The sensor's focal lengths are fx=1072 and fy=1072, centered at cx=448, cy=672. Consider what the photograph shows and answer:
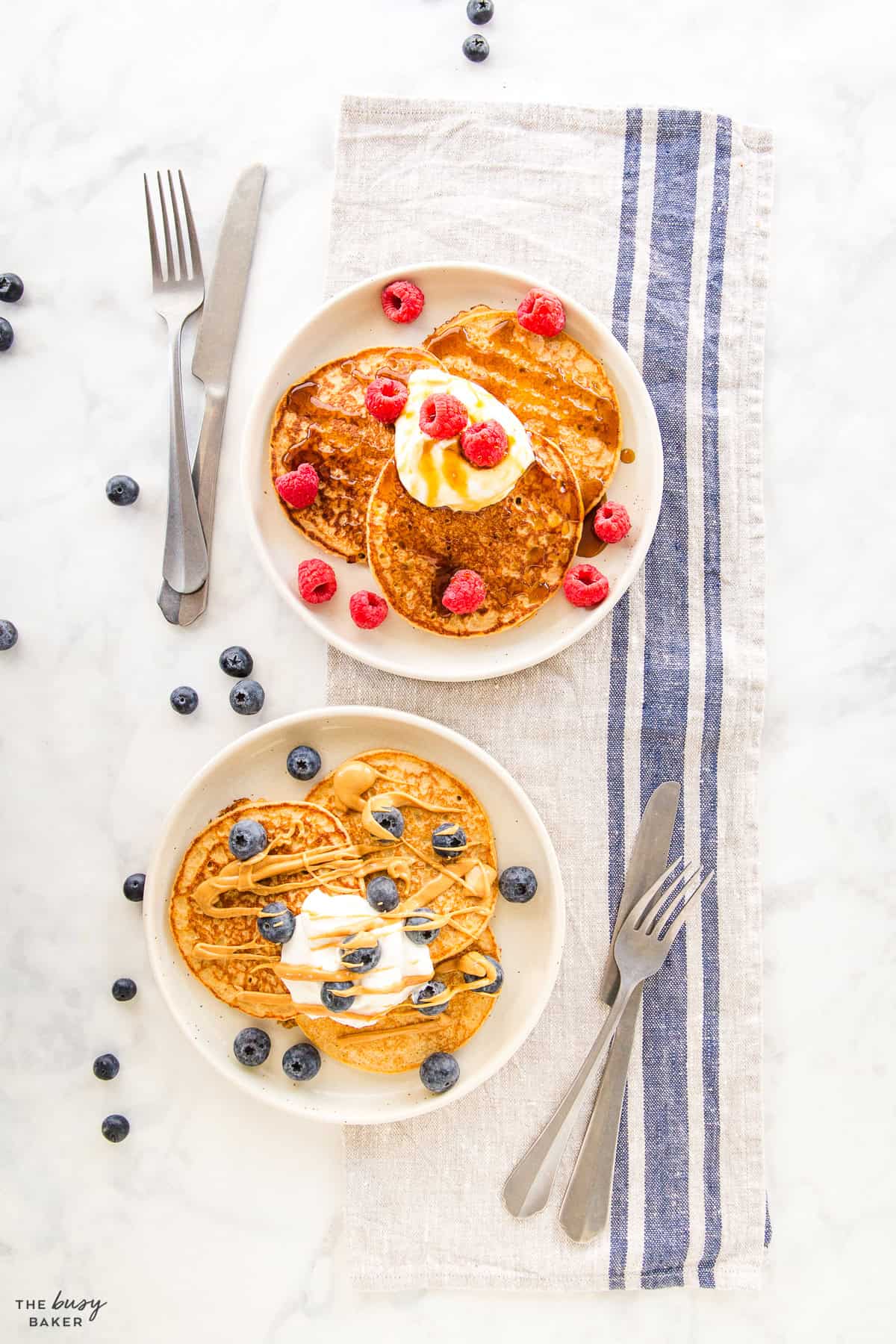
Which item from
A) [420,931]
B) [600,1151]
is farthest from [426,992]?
[600,1151]

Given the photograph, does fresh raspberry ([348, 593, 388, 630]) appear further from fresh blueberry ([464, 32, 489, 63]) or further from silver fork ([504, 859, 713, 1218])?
fresh blueberry ([464, 32, 489, 63])

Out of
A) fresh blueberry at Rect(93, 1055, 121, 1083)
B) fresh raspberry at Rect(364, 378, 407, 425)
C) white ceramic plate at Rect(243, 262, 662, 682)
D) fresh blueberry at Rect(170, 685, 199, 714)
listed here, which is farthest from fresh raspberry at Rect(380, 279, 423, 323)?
fresh blueberry at Rect(93, 1055, 121, 1083)

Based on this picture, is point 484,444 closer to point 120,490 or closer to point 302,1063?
point 120,490

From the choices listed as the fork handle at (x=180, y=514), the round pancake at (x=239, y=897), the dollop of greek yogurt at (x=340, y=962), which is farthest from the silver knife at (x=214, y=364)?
the dollop of greek yogurt at (x=340, y=962)

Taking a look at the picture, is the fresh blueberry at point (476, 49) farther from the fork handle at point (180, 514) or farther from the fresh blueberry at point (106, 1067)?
the fresh blueberry at point (106, 1067)

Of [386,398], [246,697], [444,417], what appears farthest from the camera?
[246,697]

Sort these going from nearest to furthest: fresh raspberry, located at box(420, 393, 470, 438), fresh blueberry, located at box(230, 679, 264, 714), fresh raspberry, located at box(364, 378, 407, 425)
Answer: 1. fresh raspberry, located at box(420, 393, 470, 438)
2. fresh raspberry, located at box(364, 378, 407, 425)
3. fresh blueberry, located at box(230, 679, 264, 714)

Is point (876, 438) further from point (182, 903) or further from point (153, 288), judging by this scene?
point (182, 903)
